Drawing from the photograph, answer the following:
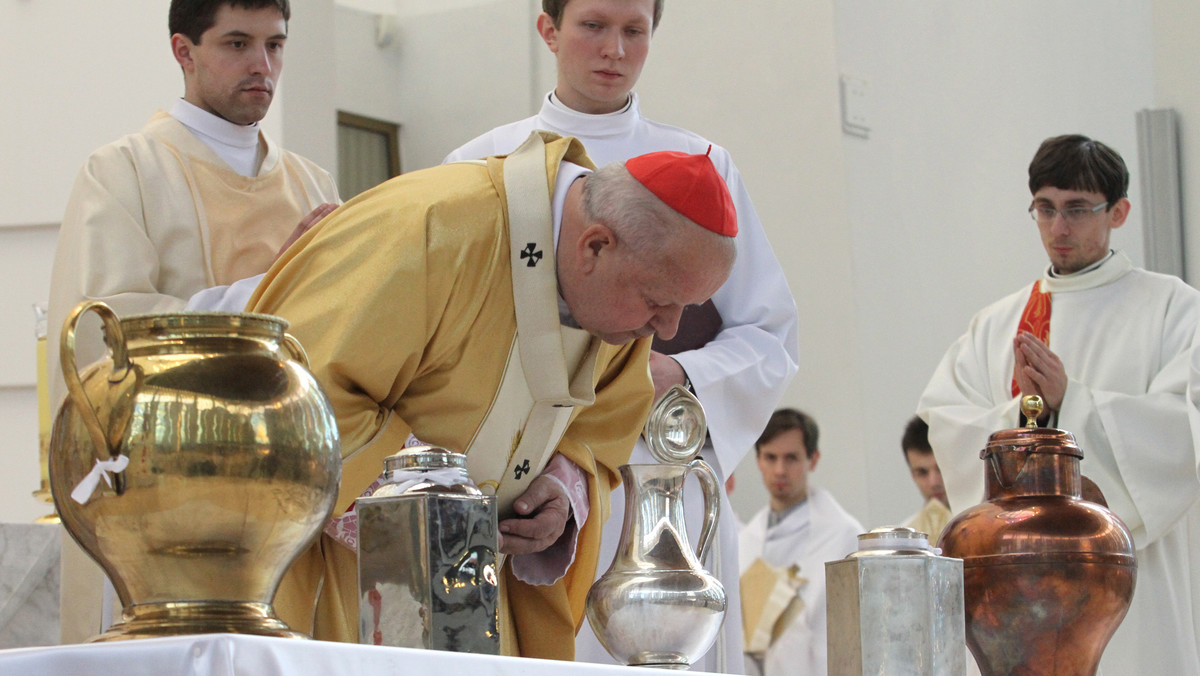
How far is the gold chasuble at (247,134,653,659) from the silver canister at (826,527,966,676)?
0.61m

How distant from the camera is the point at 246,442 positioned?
5.53 feet

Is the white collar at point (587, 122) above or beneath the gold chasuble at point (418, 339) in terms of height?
above

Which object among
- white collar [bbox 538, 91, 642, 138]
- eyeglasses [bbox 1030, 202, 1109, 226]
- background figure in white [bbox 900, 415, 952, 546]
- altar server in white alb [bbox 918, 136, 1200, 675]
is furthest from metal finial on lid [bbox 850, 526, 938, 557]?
background figure in white [bbox 900, 415, 952, 546]

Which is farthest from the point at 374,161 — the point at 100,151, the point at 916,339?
the point at 100,151

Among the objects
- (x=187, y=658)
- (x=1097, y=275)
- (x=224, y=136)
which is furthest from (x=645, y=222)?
(x=1097, y=275)

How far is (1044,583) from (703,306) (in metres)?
1.48

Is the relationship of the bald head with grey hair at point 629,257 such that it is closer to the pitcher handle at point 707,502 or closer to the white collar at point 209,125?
the pitcher handle at point 707,502

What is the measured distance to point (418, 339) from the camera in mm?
2705

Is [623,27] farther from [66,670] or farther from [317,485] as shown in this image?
[66,670]

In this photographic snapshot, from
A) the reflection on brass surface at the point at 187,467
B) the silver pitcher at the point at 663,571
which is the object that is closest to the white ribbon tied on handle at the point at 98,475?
the reflection on brass surface at the point at 187,467

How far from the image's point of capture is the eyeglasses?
562cm

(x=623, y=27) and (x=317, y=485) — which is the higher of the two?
(x=623, y=27)

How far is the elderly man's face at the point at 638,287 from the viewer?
263 cm

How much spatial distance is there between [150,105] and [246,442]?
4671mm
